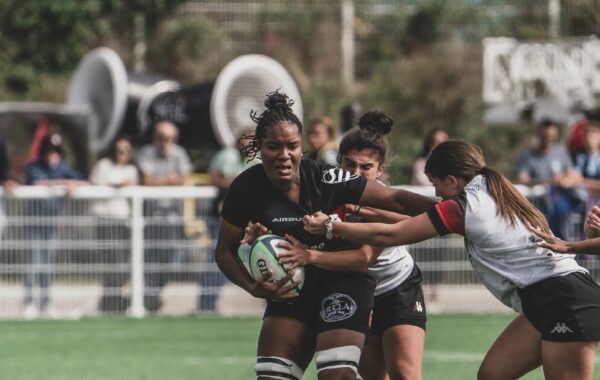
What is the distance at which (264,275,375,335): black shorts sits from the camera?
729cm

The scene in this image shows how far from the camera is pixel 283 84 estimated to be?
73.2 feet

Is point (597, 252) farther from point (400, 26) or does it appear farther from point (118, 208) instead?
point (400, 26)

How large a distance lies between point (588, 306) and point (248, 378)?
3667 millimetres

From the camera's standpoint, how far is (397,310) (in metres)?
8.08

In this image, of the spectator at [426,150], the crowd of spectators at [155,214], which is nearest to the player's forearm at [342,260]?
the spectator at [426,150]

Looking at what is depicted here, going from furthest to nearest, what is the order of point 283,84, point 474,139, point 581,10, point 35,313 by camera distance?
point 581,10 < point 474,139 < point 283,84 < point 35,313

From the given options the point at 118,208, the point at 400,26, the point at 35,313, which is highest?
the point at 400,26

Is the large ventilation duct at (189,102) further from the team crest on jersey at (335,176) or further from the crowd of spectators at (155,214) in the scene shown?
the team crest on jersey at (335,176)

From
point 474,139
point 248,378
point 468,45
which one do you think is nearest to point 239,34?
point 468,45

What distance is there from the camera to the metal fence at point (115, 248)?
14.9 meters

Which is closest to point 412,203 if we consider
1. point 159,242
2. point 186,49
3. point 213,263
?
point 213,263

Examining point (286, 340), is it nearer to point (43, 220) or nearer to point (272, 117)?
point (272, 117)

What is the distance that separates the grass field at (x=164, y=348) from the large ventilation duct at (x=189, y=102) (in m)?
7.80

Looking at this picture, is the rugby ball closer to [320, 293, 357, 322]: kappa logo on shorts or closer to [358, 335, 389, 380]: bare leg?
[320, 293, 357, 322]: kappa logo on shorts
